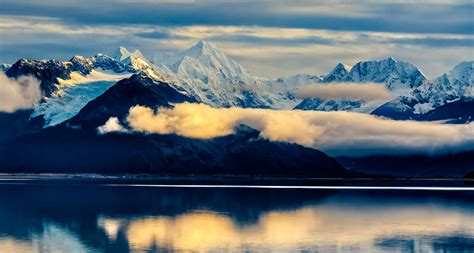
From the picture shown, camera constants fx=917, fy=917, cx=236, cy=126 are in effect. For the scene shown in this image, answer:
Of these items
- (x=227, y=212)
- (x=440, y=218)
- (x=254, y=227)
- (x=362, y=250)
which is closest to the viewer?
(x=362, y=250)

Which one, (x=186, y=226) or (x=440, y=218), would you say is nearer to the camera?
(x=186, y=226)

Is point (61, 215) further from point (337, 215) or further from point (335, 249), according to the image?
point (335, 249)

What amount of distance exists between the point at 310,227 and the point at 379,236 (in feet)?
60.5

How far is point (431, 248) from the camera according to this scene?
5084 inches

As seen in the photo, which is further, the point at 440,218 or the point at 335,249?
the point at 440,218

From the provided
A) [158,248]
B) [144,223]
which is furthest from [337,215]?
[158,248]

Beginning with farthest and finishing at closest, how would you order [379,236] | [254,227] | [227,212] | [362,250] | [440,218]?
[227,212]
[440,218]
[254,227]
[379,236]
[362,250]

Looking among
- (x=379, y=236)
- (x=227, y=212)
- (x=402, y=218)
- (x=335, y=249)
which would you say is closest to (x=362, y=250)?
(x=335, y=249)

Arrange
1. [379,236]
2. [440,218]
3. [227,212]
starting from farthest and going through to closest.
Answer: [227,212]
[440,218]
[379,236]

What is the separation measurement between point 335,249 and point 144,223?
50.0 metres

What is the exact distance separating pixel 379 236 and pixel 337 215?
150 feet

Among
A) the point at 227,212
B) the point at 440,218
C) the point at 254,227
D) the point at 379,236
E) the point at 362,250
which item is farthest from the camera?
the point at 227,212

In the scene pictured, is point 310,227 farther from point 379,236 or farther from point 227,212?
point 227,212

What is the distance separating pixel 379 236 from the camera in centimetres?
14400
